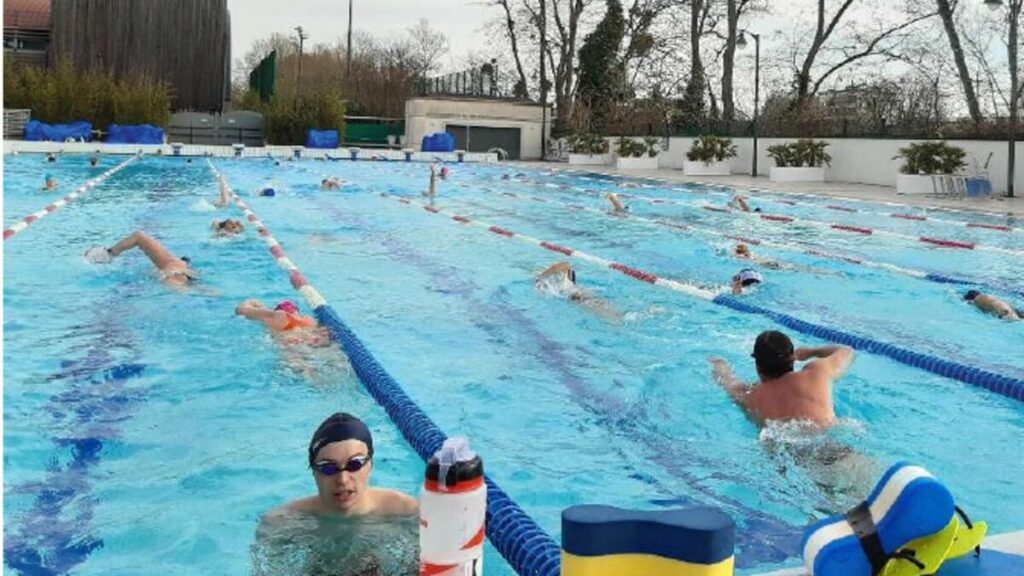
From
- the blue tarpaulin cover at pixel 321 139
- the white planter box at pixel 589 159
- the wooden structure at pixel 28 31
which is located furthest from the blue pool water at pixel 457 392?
the wooden structure at pixel 28 31

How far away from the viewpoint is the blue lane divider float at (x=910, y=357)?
17.1 ft

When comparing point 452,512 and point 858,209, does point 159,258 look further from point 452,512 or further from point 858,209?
point 858,209

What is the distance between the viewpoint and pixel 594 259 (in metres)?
9.98

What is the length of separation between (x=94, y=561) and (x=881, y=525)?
2.38m

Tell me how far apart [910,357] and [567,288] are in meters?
2.82

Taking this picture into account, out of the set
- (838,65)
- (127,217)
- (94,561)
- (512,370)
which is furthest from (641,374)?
(838,65)

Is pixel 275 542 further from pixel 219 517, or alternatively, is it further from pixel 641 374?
pixel 641 374

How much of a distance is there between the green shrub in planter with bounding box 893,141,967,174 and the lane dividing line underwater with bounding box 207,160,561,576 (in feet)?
48.9

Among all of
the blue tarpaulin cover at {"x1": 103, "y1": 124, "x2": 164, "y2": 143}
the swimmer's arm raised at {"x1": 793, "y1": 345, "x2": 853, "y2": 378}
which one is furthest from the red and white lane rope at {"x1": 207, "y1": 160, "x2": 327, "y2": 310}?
the blue tarpaulin cover at {"x1": 103, "y1": 124, "x2": 164, "y2": 143}

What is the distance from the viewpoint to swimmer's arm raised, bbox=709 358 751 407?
16.7ft

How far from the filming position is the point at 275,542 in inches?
122

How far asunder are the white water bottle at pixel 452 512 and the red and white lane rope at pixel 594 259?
20.0ft

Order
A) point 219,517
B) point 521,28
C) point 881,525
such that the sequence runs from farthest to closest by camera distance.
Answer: point 521,28 → point 219,517 → point 881,525

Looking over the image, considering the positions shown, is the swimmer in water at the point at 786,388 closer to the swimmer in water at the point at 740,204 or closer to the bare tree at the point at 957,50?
the swimmer in water at the point at 740,204
